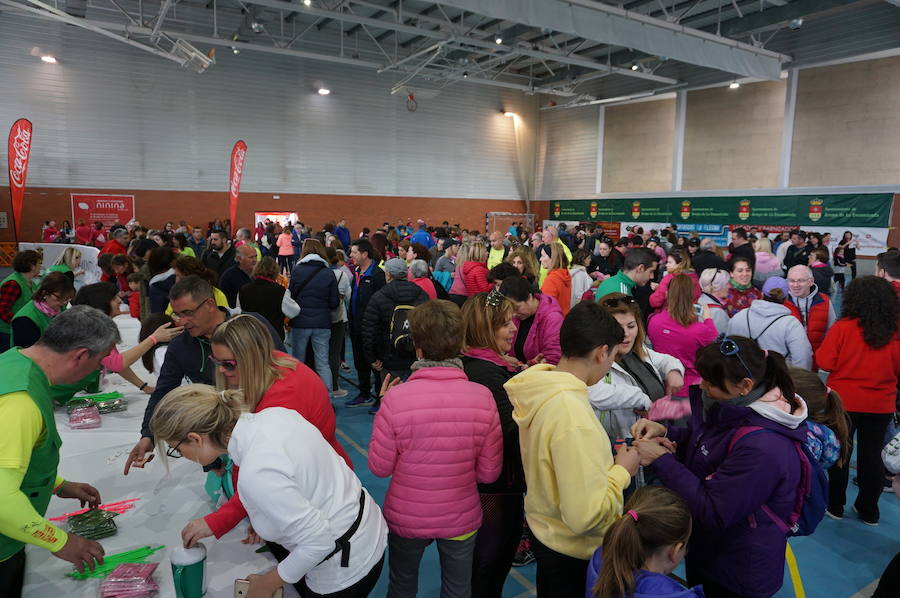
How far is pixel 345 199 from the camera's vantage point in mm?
19547

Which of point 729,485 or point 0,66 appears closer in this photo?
point 729,485

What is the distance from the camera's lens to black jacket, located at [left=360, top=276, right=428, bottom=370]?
462 cm

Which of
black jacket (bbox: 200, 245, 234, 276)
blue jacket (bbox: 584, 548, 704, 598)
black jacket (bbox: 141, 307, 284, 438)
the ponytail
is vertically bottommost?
blue jacket (bbox: 584, 548, 704, 598)

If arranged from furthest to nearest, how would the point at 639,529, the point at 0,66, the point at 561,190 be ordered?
the point at 561,190 → the point at 0,66 → the point at 639,529

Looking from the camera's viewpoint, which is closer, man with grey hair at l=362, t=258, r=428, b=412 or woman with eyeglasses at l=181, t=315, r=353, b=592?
woman with eyeglasses at l=181, t=315, r=353, b=592

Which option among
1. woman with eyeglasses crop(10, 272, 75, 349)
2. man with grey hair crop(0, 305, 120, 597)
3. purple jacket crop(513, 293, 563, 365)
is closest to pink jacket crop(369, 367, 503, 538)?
man with grey hair crop(0, 305, 120, 597)

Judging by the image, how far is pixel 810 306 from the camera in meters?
4.21

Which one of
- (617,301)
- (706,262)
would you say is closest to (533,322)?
(617,301)

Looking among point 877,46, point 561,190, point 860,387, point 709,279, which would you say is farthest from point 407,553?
point 561,190

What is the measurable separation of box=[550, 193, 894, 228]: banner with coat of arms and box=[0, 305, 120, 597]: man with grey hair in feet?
57.8

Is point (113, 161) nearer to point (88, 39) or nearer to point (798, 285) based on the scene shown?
point (88, 39)

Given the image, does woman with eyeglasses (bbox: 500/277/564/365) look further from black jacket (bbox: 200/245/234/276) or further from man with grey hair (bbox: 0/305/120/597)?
black jacket (bbox: 200/245/234/276)

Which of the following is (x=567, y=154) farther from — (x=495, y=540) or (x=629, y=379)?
(x=495, y=540)

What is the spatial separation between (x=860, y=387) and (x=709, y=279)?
153 cm
